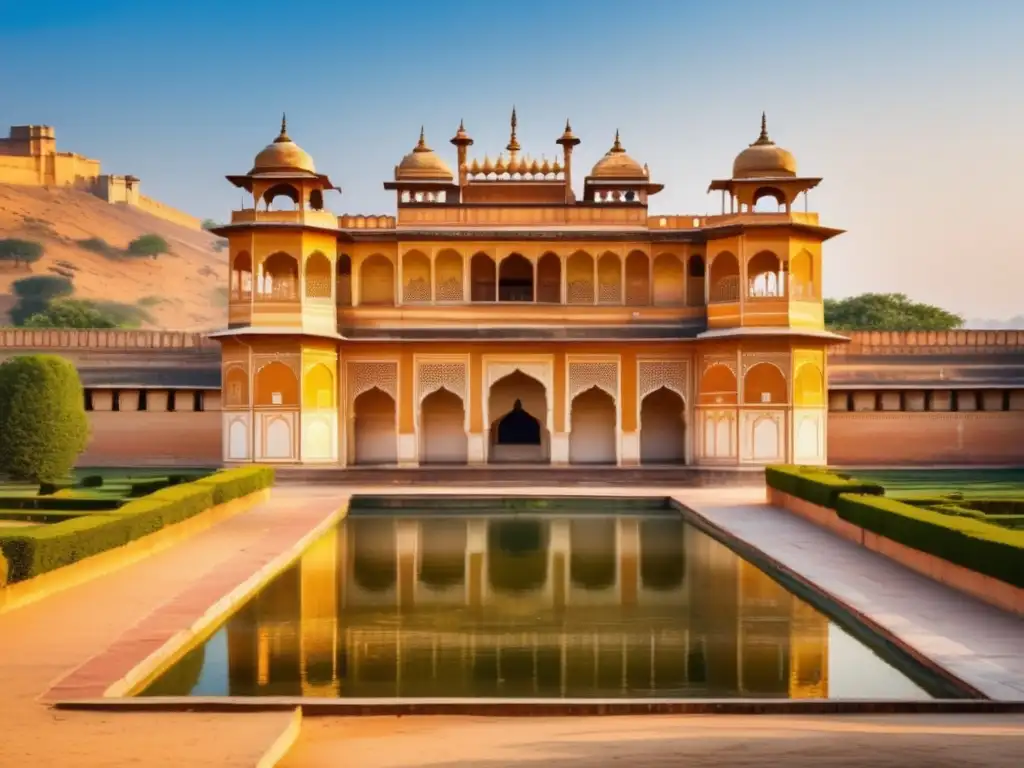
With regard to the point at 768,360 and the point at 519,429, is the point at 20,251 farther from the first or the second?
the point at 768,360

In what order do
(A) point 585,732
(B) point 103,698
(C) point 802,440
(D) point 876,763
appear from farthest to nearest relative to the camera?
1. (C) point 802,440
2. (B) point 103,698
3. (A) point 585,732
4. (D) point 876,763

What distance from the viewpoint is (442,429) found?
86.8 feet

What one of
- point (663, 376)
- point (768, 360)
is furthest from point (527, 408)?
point (768, 360)

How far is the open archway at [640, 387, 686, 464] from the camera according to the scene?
2630 cm

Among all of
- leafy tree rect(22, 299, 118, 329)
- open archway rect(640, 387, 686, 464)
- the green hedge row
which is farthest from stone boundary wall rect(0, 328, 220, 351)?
leafy tree rect(22, 299, 118, 329)

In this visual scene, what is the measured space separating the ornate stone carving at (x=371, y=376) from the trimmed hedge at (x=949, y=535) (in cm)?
1216

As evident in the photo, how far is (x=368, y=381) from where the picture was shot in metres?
25.3

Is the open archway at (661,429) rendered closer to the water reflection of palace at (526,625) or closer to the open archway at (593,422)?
the open archway at (593,422)

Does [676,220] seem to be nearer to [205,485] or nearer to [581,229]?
[581,229]

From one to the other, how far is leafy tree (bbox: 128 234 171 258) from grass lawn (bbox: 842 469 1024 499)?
77554mm

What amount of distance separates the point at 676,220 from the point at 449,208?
459cm

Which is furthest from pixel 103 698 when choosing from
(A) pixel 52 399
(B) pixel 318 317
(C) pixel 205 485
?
(B) pixel 318 317

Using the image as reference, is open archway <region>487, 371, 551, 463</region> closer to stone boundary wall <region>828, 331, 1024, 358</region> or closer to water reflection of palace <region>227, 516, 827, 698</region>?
stone boundary wall <region>828, 331, 1024, 358</region>

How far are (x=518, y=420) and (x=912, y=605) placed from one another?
16844 mm
